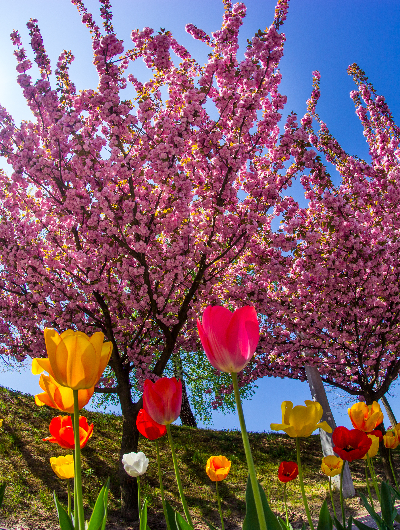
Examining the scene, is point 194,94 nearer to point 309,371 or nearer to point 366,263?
point 366,263

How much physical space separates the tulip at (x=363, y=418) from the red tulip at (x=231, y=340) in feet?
4.86

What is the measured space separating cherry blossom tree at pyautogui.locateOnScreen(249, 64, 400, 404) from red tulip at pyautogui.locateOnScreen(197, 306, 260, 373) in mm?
7331

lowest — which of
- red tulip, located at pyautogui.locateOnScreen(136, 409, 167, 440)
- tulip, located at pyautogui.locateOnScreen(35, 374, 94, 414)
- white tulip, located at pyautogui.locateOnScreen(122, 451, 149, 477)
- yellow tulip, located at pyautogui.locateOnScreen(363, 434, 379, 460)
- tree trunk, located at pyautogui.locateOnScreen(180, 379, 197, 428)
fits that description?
yellow tulip, located at pyautogui.locateOnScreen(363, 434, 379, 460)

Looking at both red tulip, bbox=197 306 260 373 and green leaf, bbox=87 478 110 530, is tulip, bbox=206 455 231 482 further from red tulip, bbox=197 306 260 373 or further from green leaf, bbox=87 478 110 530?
red tulip, bbox=197 306 260 373

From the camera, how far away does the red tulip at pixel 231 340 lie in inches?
38.5

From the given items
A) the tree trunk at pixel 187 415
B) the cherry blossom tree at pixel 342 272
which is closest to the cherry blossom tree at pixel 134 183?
the cherry blossom tree at pixel 342 272

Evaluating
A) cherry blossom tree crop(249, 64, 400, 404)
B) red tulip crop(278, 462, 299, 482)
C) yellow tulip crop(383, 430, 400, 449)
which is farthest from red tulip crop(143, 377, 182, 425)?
cherry blossom tree crop(249, 64, 400, 404)

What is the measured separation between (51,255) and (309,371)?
26.0ft

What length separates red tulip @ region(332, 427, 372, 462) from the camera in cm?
184

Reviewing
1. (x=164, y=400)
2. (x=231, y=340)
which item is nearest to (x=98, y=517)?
(x=164, y=400)

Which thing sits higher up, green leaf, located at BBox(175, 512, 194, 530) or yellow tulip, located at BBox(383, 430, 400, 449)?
yellow tulip, located at BBox(383, 430, 400, 449)

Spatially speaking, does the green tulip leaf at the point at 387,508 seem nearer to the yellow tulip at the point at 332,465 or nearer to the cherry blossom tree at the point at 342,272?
the yellow tulip at the point at 332,465

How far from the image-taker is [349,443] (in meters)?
1.87

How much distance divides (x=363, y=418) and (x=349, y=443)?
1.06 feet
